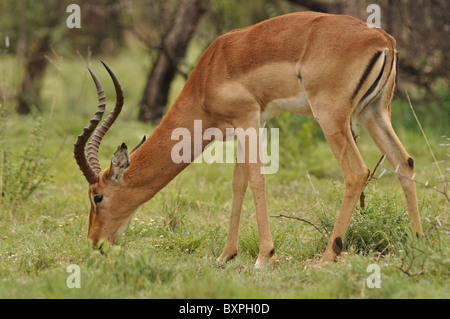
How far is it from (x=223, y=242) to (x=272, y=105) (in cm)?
119

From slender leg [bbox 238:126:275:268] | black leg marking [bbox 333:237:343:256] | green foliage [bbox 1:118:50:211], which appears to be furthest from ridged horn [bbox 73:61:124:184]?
black leg marking [bbox 333:237:343:256]

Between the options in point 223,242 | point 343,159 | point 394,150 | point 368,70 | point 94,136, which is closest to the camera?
point 368,70

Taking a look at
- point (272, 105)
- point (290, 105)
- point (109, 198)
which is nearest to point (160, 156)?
point (109, 198)

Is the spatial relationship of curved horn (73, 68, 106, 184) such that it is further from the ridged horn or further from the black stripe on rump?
the black stripe on rump

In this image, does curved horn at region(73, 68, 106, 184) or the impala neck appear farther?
the impala neck

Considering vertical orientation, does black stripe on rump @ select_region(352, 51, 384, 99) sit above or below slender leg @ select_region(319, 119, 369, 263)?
above

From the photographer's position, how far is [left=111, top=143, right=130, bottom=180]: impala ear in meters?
4.40

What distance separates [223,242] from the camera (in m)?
4.89

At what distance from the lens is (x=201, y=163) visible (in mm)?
7293

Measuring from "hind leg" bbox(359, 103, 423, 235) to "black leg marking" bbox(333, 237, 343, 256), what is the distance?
0.53m

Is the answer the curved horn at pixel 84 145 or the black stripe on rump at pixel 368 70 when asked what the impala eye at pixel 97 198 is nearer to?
the curved horn at pixel 84 145

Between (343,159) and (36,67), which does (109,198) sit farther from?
(36,67)
